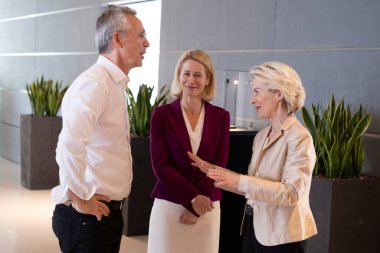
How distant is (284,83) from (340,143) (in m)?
1.51

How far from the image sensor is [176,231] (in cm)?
294

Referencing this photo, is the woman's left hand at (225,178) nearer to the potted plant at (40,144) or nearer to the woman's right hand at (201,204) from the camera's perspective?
the woman's right hand at (201,204)

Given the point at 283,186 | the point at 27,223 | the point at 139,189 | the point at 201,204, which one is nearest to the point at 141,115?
the point at 139,189

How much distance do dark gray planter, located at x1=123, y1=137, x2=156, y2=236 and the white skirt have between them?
223 centimetres

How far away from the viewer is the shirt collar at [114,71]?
7.53ft

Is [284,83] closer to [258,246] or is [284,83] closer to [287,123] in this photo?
[287,123]

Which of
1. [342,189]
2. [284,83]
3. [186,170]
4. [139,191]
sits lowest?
[139,191]

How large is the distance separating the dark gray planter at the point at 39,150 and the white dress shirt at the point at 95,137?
5017 mm

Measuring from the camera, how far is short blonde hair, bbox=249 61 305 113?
2.35m

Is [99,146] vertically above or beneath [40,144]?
above

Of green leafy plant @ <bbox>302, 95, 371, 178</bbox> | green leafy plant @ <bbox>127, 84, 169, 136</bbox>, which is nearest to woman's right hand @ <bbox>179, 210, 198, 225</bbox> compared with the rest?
green leafy plant @ <bbox>302, 95, 371, 178</bbox>

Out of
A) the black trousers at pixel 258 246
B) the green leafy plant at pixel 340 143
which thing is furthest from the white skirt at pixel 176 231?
the green leafy plant at pixel 340 143

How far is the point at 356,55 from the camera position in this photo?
4.15 m

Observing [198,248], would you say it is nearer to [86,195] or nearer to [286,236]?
[286,236]
